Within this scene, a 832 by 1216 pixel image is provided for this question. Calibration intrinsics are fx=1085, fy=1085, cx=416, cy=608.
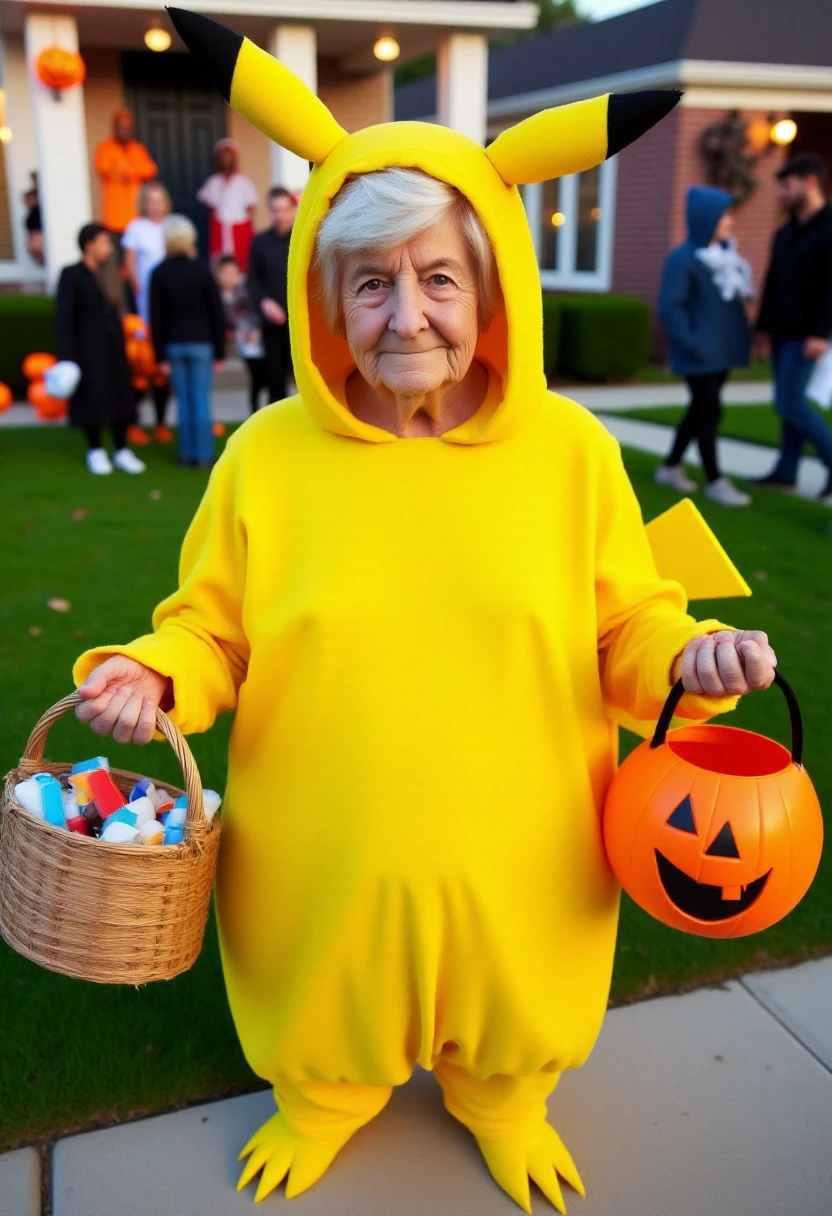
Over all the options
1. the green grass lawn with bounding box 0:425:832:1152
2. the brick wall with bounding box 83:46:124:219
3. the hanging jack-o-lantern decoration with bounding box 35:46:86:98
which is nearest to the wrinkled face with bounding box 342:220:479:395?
the green grass lawn with bounding box 0:425:832:1152

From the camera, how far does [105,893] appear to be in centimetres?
174

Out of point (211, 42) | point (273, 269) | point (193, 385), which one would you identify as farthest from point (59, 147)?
point (211, 42)

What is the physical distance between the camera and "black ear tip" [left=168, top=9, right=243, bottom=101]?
5.76 ft

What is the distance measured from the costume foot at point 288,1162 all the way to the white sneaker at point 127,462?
21.8 feet

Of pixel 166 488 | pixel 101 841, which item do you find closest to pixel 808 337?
pixel 166 488

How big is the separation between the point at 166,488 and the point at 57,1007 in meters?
5.46

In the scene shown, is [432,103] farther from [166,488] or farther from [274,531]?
[274,531]

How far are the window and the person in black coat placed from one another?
33.9 feet

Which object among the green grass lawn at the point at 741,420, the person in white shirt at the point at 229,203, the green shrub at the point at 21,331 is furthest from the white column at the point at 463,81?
the green shrub at the point at 21,331

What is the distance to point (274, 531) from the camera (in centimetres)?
191

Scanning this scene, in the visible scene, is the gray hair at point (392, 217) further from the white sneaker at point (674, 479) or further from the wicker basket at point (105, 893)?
the white sneaker at point (674, 479)

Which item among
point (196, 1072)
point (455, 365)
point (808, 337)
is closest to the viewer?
point (455, 365)

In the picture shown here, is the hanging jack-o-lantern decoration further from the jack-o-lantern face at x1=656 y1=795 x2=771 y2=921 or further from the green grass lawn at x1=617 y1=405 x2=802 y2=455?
the jack-o-lantern face at x1=656 y1=795 x2=771 y2=921

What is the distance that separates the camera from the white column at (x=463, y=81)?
12383 mm
